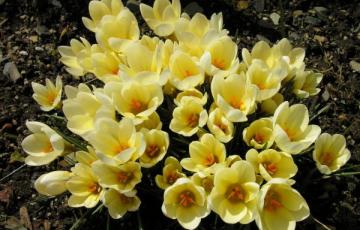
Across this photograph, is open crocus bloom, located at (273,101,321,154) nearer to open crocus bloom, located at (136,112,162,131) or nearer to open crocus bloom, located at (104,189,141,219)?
open crocus bloom, located at (136,112,162,131)

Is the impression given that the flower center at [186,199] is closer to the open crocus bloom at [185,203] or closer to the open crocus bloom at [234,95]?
the open crocus bloom at [185,203]

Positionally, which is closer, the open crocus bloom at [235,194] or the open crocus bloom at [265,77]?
the open crocus bloom at [235,194]

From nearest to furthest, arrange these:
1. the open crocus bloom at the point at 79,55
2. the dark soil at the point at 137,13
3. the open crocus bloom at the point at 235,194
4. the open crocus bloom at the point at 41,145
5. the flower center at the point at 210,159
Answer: the open crocus bloom at the point at 235,194 < the flower center at the point at 210,159 < the open crocus bloom at the point at 41,145 < the open crocus bloom at the point at 79,55 < the dark soil at the point at 137,13

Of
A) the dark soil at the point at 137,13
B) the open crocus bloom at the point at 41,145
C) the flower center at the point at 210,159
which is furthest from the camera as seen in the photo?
the dark soil at the point at 137,13

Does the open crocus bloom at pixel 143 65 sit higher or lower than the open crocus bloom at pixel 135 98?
higher

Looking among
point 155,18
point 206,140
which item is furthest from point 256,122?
point 155,18

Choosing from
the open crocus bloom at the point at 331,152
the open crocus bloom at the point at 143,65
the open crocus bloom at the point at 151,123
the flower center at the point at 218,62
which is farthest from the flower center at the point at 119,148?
the open crocus bloom at the point at 331,152

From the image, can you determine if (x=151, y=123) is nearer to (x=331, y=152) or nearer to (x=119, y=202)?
(x=119, y=202)
